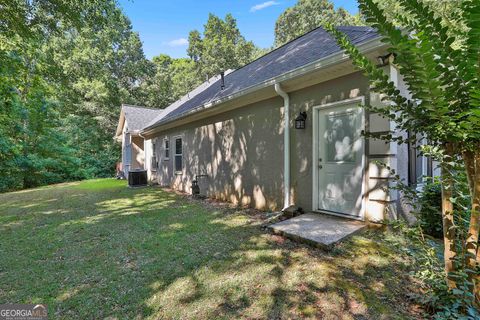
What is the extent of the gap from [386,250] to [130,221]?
15.4 feet

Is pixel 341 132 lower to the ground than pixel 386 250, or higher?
higher

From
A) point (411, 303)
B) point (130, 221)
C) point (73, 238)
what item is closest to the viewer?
point (411, 303)

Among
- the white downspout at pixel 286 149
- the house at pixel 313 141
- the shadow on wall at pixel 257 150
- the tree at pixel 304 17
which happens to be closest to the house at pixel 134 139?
the shadow on wall at pixel 257 150

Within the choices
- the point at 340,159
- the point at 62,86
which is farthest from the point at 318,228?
the point at 62,86

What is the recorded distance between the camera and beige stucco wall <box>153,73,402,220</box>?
4.55 m

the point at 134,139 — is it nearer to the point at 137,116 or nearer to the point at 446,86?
the point at 137,116

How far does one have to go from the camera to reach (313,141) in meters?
4.80

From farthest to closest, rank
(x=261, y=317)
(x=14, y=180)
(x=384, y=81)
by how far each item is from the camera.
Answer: (x=14, y=180) → (x=261, y=317) → (x=384, y=81)

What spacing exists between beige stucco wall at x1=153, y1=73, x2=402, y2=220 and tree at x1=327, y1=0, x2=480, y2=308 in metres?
1.91

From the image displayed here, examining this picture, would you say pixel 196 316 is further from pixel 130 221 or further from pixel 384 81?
pixel 130 221

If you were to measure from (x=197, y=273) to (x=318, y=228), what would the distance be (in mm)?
2017

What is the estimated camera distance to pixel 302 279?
9.12 feet

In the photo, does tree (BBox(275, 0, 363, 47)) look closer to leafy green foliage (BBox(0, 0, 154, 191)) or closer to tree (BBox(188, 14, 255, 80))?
tree (BBox(188, 14, 255, 80))

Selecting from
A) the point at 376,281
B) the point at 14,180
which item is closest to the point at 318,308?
the point at 376,281
